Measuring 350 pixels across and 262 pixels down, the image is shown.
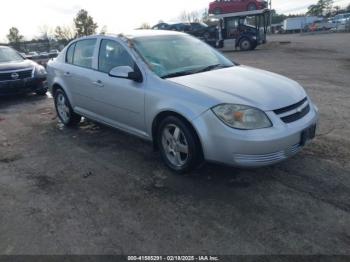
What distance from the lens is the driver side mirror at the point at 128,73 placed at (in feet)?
13.9

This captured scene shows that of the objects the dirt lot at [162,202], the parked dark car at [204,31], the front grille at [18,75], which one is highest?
the parked dark car at [204,31]

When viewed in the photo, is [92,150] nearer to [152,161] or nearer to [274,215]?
[152,161]

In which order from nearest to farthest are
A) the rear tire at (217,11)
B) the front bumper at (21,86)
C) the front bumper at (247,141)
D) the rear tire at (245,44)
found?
the front bumper at (247,141), the front bumper at (21,86), the rear tire at (245,44), the rear tire at (217,11)

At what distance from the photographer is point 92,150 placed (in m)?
5.09

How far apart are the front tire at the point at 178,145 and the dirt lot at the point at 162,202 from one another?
0.16 metres

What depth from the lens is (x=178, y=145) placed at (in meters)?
3.95

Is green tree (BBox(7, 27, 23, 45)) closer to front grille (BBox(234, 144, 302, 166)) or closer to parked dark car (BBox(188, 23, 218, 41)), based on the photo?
parked dark car (BBox(188, 23, 218, 41))

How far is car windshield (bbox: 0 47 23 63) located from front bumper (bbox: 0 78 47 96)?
3.65ft

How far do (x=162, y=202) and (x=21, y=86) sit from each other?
22.7 ft

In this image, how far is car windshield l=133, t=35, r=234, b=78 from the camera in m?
4.30

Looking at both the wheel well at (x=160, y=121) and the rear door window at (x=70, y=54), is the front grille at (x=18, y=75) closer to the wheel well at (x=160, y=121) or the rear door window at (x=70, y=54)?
the rear door window at (x=70, y=54)

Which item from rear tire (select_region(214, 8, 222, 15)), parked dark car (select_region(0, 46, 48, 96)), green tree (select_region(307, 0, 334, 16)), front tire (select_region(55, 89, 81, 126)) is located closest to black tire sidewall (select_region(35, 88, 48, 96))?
parked dark car (select_region(0, 46, 48, 96))

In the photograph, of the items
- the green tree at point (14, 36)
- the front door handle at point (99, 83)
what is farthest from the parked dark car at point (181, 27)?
the green tree at point (14, 36)

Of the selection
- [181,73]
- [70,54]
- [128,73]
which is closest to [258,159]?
[181,73]
